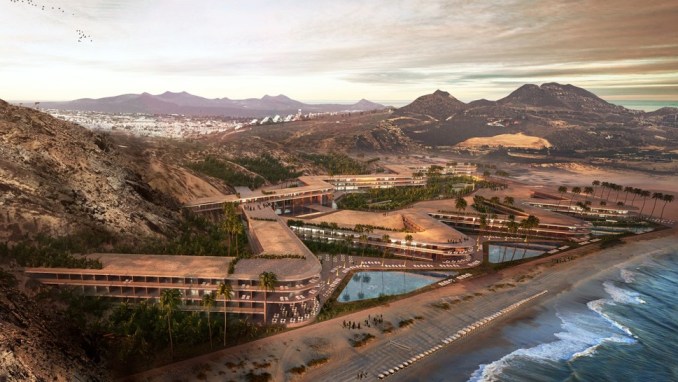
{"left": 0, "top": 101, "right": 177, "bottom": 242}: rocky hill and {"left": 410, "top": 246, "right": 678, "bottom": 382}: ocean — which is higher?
{"left": 0, "top": 101, "right": 177, "bottom": 242}: rocky hill

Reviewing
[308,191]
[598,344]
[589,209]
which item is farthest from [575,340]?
[308,191]

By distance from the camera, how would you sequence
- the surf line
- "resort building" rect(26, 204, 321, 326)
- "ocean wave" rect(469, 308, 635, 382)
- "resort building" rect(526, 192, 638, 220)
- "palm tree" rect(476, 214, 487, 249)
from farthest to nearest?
1. "resort building" rect(526, 192, 638, 220)
2. "palm tree" rect(476, 214, 487, 249)
3. "resort building" rect(26, 204, 321, 326)
4. "ocean wave" rect(469, 308, 635, 382)
5. the surf line

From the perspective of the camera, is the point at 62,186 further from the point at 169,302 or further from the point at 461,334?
the point at 461,334

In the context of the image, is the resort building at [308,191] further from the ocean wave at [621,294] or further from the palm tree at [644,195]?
the ocean wave at [621,294]

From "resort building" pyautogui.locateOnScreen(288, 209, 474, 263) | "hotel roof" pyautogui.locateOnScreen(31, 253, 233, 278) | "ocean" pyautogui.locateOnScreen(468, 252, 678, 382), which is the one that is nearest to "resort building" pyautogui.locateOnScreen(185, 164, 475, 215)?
"resort building" pyautogui.locateOnScreen(288, 209, 474, 263)

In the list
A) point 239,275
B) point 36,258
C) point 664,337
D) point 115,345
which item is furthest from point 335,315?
point 664,337

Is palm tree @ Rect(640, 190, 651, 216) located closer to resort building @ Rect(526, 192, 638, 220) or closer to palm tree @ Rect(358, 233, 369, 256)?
resort building @ Rect(526, 192, 638, 220)

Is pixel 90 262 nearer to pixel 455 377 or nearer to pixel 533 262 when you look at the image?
pixel 455 377
